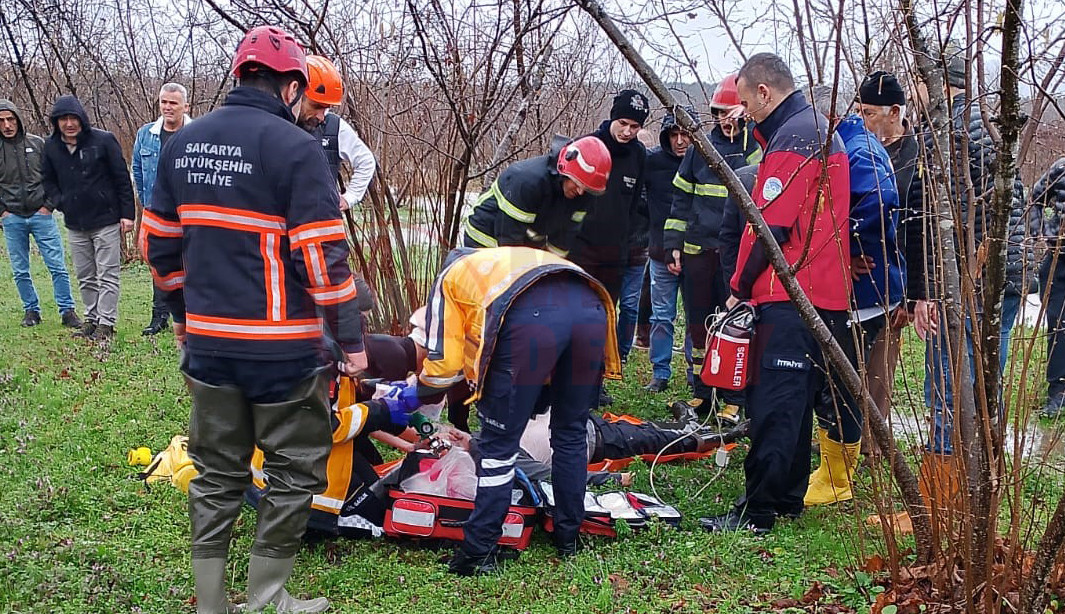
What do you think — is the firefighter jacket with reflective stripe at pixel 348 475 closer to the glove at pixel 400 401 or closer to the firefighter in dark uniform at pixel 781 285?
the glove at pixel 400 401

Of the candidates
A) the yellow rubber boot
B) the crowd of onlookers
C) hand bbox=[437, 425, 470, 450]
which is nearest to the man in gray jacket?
the crowd of onlookers

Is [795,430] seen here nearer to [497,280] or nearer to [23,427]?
[497,280]

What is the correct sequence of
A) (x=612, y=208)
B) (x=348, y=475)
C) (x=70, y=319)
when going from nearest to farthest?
(x=348, y=475)
(x=612, y=208)
(x=70, y=319)

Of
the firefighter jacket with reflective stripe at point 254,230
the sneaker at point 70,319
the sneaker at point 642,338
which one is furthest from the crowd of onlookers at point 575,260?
the sneaker at point 70,319

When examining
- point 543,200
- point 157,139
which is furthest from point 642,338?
point 157,139

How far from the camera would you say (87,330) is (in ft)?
26.6

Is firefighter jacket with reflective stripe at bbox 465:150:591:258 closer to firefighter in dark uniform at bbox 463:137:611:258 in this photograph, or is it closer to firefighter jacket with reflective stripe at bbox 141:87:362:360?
firefighter in dark uniform at bbox 463:137:611:258

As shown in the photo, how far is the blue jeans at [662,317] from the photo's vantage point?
21.9ft

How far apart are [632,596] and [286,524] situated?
4.59 ft

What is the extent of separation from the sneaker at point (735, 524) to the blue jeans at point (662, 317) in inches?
97.5

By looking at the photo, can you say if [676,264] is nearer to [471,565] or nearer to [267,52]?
[471,565]

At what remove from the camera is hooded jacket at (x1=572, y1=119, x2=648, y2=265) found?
602 centimetres

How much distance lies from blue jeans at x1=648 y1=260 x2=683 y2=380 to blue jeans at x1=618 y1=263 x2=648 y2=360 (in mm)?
289

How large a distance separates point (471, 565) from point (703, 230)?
3.02 metres
